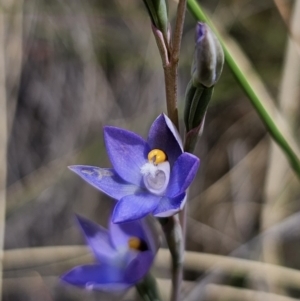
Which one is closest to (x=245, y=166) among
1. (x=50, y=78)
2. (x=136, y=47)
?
(x=136, y=47)

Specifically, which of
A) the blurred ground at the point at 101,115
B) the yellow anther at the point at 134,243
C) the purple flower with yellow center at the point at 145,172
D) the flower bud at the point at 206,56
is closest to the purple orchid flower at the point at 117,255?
the yellow anther at the point at 134,243

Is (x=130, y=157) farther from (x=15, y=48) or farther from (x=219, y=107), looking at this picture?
(x=15, y=48)

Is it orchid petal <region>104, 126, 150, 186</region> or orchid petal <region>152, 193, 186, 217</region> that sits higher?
orchid petal <region>104, 126, 150, 186</region>

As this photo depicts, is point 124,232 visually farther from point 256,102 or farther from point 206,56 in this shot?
point 206,56

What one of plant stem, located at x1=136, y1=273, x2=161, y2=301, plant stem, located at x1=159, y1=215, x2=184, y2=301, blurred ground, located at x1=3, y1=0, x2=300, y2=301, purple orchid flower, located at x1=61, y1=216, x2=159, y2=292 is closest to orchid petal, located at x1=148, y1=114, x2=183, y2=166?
plant stem, located at x1=159, y1=215, x2=184, y2=301

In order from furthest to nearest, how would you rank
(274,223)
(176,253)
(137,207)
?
(274,223) < (176,253) < (137,207)

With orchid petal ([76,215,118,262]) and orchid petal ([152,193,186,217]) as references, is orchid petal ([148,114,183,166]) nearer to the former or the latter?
orchid petal ([152,193,186,217])
